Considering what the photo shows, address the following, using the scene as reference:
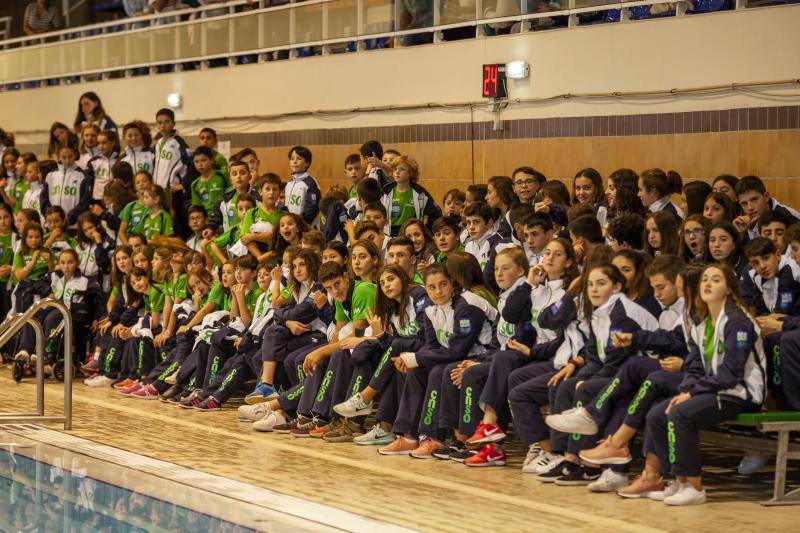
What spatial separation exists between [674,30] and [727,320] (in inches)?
163

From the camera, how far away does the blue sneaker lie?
406 inches

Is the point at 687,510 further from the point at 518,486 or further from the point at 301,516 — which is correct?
the point at 301,516

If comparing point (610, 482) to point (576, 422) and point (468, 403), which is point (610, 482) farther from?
point (468, 403)

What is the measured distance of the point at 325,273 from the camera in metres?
9.88

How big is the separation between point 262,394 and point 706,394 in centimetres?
418

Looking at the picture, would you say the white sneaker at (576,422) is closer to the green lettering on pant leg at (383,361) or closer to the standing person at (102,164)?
the green lettering on pant leg at (383,361)

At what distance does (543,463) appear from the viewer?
8.01 m

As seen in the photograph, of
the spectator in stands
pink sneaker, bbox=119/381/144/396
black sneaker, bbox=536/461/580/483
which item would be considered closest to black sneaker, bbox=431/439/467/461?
black sneaker, bbox=536/461/580/483

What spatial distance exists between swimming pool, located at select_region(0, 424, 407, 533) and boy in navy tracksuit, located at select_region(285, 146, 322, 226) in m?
4.16

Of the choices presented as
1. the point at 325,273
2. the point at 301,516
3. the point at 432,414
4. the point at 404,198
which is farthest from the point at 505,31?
the point at 301,516

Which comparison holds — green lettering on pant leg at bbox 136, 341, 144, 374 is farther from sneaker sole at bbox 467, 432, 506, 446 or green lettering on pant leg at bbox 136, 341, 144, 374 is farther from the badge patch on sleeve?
the badge patch on sleeve

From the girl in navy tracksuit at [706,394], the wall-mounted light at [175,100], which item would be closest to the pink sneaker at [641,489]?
the girl in navy tracksuit at [706,394]

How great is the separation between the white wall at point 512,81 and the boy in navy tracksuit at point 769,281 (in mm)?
2367

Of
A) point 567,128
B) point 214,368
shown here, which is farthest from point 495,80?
point 214,368
